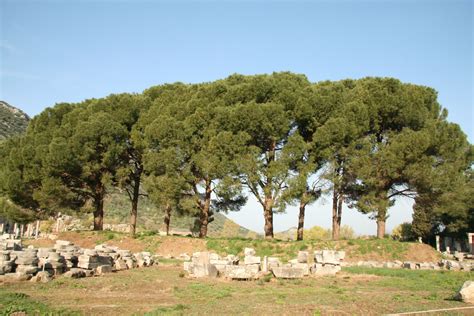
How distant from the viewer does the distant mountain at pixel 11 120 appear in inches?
3422

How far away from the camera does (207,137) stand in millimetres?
30109

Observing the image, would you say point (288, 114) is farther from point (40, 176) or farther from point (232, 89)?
point (40, 176)

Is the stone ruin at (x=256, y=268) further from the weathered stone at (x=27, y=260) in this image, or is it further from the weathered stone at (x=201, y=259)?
the weathered stone at (x=27, y=260)

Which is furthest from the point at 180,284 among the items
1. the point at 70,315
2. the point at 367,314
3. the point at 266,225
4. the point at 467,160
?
the point at 467,160

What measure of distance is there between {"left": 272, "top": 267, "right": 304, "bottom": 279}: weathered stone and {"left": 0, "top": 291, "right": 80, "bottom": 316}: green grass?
981 cm

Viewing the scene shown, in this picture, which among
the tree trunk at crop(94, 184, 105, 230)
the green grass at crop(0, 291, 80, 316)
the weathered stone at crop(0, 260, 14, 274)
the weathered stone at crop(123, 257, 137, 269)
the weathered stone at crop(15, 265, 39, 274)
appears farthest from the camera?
the tree trunk at crop(94, 184, 105, 230)

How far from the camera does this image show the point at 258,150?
2877 centimetres

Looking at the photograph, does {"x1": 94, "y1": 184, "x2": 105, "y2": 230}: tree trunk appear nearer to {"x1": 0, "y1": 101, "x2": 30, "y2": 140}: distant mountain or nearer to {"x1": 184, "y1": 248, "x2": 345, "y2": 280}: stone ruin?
{"x1": 184, "y1": 248, "x2": 345, "y2": 280}: stone ruin

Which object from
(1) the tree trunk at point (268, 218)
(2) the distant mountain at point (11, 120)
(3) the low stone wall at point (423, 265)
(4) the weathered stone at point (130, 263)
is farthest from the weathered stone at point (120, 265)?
(2) the distant mountain at point (11, 120)

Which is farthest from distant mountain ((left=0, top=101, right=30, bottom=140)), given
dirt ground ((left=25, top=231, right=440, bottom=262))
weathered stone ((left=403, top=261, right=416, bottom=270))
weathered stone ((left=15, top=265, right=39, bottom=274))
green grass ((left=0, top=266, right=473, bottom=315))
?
weathered stone ((left=403, top=261, right=416, bottom=270))

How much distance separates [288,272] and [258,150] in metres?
12.9

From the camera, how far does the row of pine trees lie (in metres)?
28.2

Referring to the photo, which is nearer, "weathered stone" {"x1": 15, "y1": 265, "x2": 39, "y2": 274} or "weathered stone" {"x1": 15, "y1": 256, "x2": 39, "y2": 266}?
"weathered stone" {"x1": 15, "y1": 265, "x2": 39, "y2": 274}

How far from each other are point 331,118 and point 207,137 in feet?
30.1
